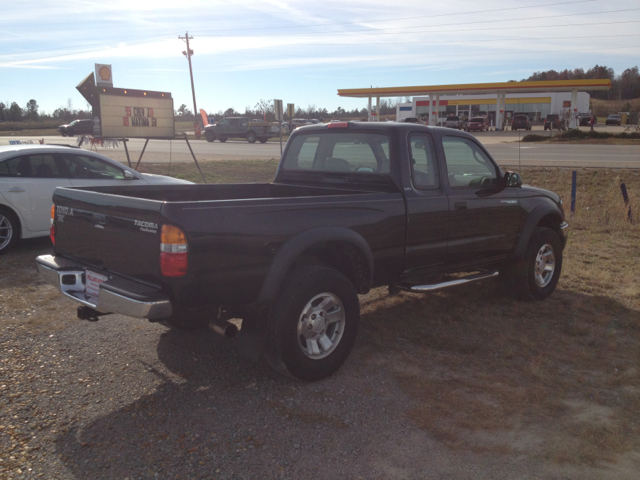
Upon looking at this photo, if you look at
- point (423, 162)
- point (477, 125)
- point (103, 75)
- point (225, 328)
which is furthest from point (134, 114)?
point (477, 125)

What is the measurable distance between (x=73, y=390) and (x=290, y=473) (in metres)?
1.91

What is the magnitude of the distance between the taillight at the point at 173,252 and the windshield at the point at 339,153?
7.24 feet

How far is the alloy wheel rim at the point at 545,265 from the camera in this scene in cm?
632

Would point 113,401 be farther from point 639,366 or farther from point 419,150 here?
point 639,366

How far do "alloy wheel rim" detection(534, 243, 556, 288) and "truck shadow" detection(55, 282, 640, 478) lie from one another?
64cm

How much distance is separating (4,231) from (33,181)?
82 centimetres

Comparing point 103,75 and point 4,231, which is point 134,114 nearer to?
point 103,75

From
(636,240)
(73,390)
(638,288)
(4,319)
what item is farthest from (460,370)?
(636,240)

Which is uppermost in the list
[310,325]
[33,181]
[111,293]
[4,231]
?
[33,181]

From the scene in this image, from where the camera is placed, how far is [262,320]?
4.08 m

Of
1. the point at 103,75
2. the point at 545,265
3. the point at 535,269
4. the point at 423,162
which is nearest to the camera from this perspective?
the point at 423,162

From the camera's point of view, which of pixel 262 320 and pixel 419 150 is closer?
pixel 262 320

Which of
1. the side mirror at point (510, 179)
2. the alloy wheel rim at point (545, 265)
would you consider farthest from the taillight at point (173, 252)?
the alloy wheel rim at point (545, 265)

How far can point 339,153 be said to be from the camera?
560 centimetres
